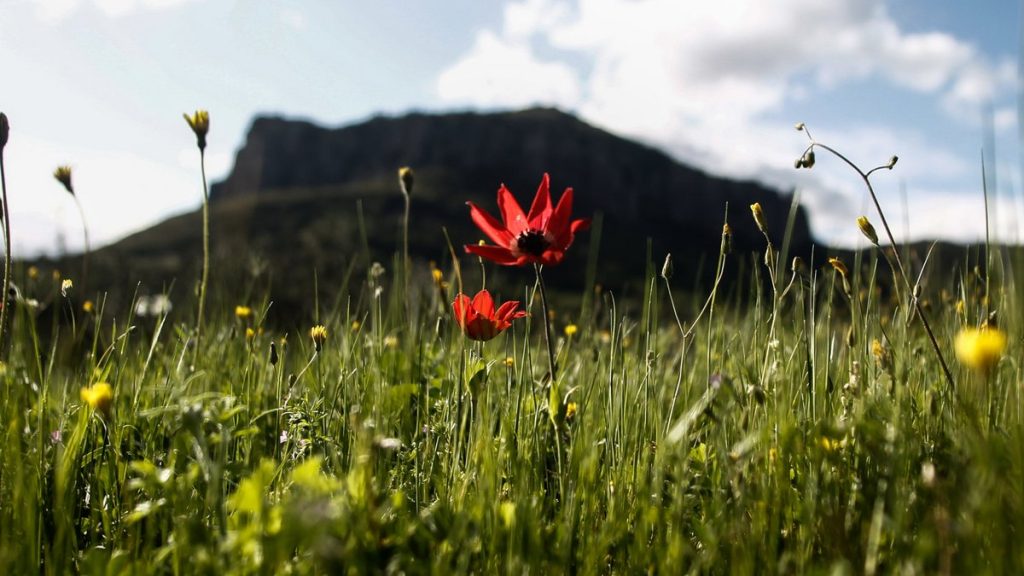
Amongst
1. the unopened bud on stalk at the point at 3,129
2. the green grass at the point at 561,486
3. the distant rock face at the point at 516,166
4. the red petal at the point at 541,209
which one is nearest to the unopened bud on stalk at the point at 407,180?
the red petal at the point at 541,209

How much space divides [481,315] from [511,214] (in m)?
0.36

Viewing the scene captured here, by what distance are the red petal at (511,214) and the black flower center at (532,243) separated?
67 millimetres

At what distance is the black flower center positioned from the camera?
191 centimetres

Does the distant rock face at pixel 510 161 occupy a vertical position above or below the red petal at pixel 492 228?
above

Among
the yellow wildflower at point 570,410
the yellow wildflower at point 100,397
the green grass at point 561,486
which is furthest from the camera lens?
the yellow wildflower at point 570,410

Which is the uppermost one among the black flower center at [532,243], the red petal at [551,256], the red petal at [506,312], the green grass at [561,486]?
the black flower center at [532,243]

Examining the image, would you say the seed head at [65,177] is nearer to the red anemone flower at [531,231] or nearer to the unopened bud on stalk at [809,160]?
the red anemone flower at [531,231]

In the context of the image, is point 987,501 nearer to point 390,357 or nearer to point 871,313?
point 871,313

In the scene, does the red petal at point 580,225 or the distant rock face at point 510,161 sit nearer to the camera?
the red petal at point 580,225

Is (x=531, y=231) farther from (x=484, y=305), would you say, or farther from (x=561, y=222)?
(x=484, y=305)

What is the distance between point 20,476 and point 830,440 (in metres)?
1.66

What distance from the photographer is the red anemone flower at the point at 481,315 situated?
1889 mm

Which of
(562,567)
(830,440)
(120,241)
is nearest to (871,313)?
(830,440)

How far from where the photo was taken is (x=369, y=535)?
4.25 ft
